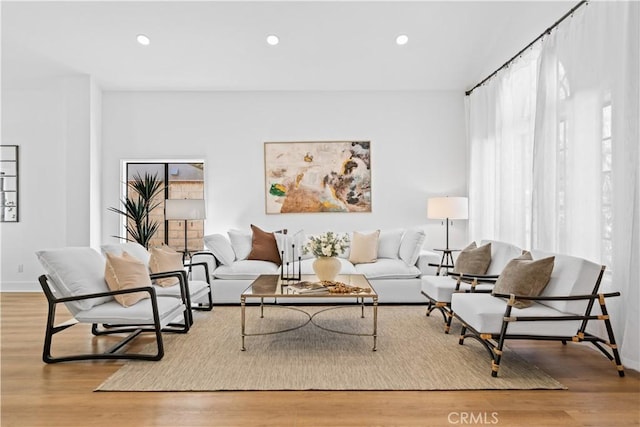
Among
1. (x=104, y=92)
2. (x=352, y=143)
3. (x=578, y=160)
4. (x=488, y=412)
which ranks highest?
(x=104, y=92)

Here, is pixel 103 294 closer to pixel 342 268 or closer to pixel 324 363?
pixel 324 363

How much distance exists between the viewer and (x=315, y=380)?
2.86 metres

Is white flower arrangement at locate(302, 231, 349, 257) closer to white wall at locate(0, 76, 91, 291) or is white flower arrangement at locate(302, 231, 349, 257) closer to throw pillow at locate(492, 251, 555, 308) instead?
throw pillow at locate(492, 251, 555, 308)

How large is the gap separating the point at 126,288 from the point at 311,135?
3800 millimetres

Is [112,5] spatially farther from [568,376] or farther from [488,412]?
[568,376]

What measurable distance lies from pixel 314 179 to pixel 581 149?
3.62 metres

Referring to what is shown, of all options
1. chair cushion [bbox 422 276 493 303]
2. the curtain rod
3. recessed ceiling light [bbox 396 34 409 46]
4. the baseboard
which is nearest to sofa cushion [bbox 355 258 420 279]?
chair cushion [bbox 422 276 493 303]

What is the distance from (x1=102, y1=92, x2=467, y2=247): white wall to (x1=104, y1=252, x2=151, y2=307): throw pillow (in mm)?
2903

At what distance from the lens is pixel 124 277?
11.3 feet

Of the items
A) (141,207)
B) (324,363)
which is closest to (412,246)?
(324,363)

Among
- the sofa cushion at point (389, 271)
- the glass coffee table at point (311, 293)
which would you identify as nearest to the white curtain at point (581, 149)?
the sofa cushion at point (389, 271)

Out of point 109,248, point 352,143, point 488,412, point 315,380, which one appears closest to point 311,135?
point 352,143

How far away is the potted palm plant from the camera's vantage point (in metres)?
6.04

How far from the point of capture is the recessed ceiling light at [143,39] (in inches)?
206
